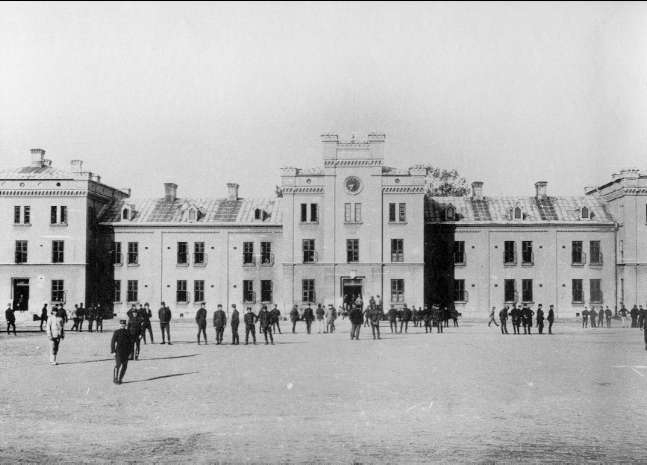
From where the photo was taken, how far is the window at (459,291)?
58.0 m

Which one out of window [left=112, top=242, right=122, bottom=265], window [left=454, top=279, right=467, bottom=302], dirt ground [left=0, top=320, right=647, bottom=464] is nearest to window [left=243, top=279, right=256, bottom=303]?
window [left=112, top=242, right=122, bottom=265]

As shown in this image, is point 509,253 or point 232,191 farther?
point 232,191

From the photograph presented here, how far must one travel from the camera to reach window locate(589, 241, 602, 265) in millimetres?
57906

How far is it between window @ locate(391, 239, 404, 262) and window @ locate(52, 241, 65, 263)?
24.6 m

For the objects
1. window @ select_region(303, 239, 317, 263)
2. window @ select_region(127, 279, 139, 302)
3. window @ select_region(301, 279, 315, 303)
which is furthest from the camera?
window @ select_region(127, 279, 139, 302)

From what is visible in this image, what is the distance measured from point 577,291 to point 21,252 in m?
42.0

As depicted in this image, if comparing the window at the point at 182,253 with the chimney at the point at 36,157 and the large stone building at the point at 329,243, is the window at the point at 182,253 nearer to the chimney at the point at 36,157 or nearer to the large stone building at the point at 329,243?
the large stone building at the point at 329,243

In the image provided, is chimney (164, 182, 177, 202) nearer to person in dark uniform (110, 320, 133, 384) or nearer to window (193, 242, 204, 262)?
window (193, 242, 204, 262)

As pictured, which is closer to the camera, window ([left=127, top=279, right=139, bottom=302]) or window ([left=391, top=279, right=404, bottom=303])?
window ([left=391, top=279, right=404, bottom=303])

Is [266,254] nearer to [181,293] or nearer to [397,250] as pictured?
[181,293]

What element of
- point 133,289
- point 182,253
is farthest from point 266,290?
point 133,289

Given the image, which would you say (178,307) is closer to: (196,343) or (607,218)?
(196,343)

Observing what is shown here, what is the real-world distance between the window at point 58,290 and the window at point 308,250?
18.2 metres

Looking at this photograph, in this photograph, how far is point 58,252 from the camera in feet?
187
